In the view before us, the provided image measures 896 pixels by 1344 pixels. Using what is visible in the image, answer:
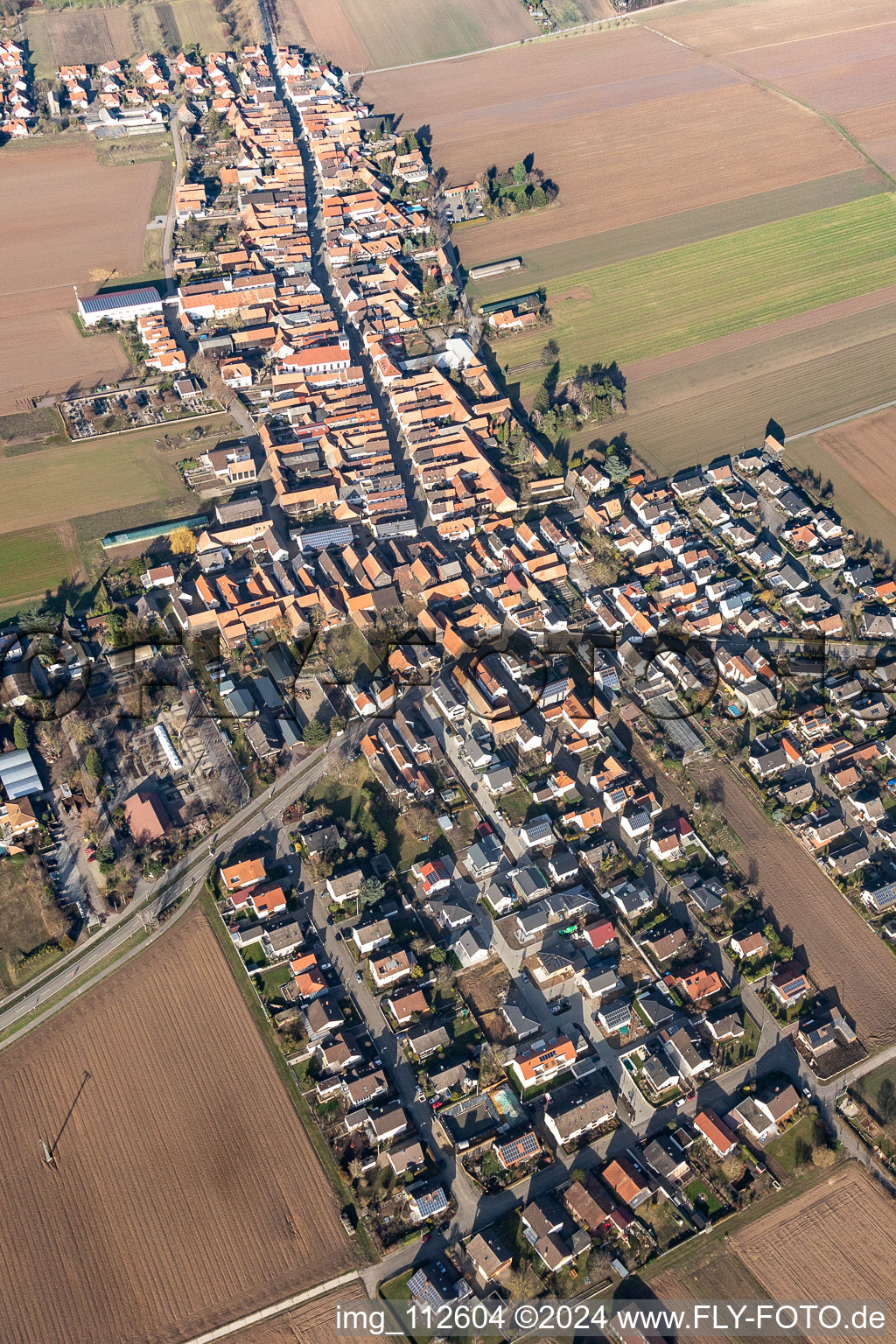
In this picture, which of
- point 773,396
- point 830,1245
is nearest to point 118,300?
point 773,396

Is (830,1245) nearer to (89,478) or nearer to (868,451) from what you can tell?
(868,451)

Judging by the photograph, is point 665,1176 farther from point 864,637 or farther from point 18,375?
point 18,375

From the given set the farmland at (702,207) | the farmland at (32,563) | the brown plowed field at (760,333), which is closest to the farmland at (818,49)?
the farmland at (702,207)

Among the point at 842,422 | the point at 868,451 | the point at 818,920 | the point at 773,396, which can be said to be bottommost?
the point at 818,920

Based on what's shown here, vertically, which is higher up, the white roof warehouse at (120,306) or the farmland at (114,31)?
the farmland at (114,31)

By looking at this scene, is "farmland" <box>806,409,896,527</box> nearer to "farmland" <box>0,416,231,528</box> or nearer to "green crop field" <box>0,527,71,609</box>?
"farmland" <box>0,416,231,528</box>

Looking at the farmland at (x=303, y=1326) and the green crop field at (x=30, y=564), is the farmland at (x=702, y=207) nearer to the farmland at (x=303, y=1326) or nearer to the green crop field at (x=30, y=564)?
the green crop field at (x=30, y=564)
